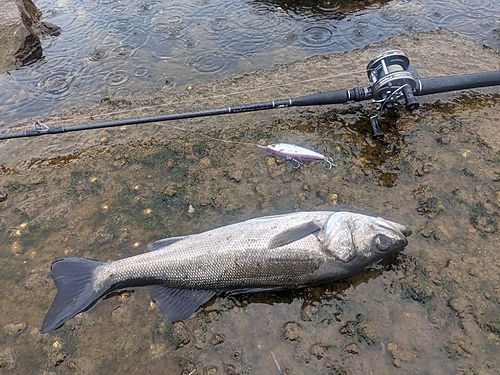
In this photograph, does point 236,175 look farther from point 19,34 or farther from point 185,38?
point 19,34

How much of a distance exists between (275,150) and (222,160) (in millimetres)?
765

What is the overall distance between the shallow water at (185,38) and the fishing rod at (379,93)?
2.19 m

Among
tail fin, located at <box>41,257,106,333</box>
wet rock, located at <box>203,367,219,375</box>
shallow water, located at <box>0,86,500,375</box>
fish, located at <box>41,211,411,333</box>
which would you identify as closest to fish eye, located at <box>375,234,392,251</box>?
fish, located at <box>41,211,411,333</box>

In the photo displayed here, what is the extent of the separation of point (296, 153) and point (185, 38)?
477cm

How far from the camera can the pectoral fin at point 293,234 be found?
3723 millimetres

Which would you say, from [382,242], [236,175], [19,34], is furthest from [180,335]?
[19,34]

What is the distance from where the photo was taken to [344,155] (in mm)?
5070

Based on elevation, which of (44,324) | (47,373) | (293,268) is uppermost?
(293,268)

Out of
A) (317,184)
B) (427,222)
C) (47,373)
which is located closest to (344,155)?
(317,184)

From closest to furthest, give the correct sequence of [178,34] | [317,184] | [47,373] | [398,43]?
[47,373]
[317,184]
[398,43]
[178,34]

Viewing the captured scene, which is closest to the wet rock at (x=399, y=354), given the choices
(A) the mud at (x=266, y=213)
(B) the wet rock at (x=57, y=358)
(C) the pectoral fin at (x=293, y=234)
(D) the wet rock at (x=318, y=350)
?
(A) the mud at (x=266, y=213)

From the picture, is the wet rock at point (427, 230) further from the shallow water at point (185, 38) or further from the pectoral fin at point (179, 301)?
the shallow water at point (185, 38)

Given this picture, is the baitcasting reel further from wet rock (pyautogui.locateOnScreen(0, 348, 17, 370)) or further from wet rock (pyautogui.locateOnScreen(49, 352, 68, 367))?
wet rock (pyautogui.locateOnScreen(0, 348, 17, 370))

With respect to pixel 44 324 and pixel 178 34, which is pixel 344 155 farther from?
pixel 178 34
